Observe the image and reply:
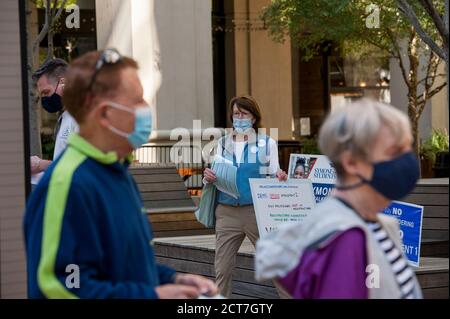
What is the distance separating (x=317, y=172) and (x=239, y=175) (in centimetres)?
165

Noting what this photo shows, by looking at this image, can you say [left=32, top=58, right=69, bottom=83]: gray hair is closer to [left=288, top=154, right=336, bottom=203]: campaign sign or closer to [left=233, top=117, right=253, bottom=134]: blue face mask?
[left=233, top=117, right=253, bottom=134]: blue face mask

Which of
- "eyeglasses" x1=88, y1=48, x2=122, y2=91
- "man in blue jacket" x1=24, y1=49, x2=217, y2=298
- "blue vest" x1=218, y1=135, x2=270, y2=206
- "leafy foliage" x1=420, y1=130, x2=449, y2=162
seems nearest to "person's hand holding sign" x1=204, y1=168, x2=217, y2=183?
"blue vest" x1=218, y1=135, x2=270, y2=206

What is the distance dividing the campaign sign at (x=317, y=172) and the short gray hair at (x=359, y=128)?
6447mm

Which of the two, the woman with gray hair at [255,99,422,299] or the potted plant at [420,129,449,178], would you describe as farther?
the potted plant at [420,129,449,178]

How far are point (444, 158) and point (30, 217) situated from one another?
64.3 ft

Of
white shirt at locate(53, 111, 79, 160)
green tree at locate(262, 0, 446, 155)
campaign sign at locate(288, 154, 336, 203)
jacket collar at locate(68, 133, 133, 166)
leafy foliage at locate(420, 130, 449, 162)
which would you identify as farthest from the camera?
leafy foliage at locate(420, 130, 449, 162)

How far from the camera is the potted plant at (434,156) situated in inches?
881

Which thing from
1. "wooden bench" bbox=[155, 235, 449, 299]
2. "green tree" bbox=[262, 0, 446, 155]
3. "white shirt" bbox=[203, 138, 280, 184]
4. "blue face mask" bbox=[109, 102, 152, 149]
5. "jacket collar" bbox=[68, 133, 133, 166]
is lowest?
"wooden bench" bbox=[155, 235, 449, 299]

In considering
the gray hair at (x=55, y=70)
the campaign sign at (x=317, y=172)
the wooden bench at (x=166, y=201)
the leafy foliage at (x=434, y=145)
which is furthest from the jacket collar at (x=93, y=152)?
the leafy foliage at (x=434, y=145)

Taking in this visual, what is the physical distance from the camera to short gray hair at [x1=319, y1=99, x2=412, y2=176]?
3.25m

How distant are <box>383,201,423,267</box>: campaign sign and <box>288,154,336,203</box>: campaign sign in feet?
3.48

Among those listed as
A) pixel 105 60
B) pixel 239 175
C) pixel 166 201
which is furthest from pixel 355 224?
pixel 166 201

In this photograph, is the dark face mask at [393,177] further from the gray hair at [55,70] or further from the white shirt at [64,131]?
the gray hair at [55,70]
